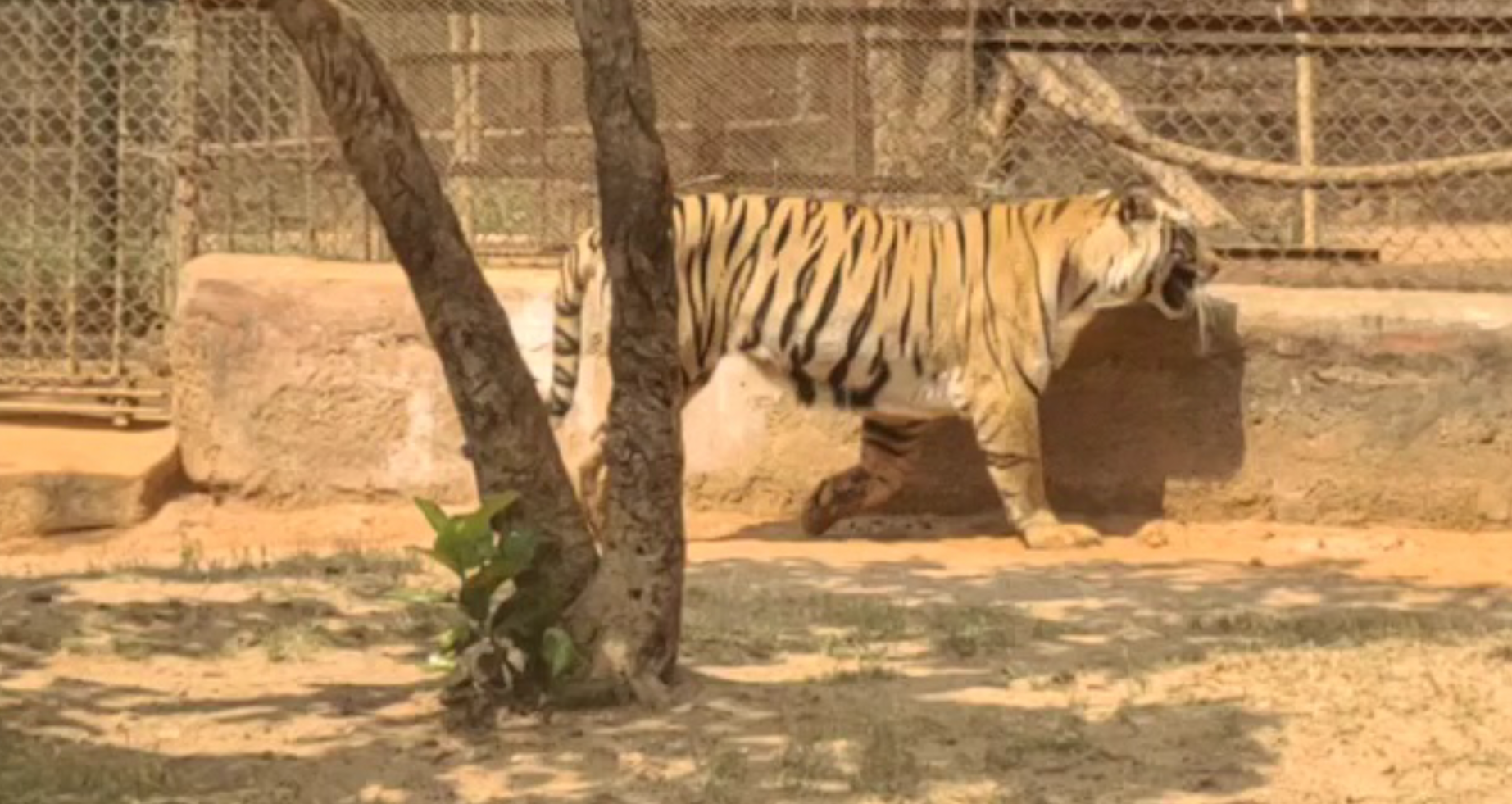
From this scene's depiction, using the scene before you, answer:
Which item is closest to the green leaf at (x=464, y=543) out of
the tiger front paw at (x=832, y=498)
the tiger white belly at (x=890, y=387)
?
the tiger white belly at (x=890, y=387)

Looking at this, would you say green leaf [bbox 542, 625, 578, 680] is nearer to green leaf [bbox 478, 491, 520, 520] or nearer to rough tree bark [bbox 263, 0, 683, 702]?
rough tree bark [bbox 263, 0, 683, 702]

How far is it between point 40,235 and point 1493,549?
629 cm

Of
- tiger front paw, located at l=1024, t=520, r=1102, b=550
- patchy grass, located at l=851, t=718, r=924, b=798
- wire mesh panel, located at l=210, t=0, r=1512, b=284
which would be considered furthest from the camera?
wire mesh panel, located at l=210, t=0, r=1512, b=284

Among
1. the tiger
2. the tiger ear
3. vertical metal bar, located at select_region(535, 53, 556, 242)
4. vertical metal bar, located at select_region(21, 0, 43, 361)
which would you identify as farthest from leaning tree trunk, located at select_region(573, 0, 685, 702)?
vertical metal bar, located at select_region(21, 0, 43, 361)

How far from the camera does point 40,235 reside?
1257cm

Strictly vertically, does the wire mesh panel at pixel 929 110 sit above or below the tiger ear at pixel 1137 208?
above

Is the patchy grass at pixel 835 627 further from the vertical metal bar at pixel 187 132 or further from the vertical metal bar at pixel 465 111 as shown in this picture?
the vertical metal bar at pixel 187 132

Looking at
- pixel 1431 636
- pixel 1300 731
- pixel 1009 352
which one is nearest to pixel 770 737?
pixel 1300 731

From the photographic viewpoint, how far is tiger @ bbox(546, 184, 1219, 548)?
10.4 meters

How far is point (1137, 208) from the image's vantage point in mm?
10508

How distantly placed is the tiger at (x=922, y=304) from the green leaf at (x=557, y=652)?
3702 mm

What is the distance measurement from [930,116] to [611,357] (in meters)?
4.61

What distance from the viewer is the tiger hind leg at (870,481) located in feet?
35.2

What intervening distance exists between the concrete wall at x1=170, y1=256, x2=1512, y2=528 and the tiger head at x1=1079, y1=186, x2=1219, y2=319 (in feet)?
0.73
